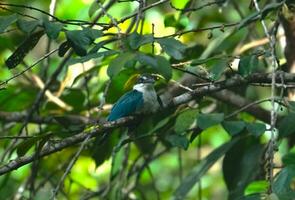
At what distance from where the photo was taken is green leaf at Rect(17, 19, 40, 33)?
2676 mm

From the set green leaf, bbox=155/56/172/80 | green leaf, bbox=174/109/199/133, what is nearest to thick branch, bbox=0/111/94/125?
green leaf, bbox=174/109/199/133

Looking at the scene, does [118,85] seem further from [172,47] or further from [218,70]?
[172,47]

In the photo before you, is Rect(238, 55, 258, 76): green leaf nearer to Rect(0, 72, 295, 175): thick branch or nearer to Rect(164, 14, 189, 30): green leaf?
Rect(0, 72, 295, 175): thick branch

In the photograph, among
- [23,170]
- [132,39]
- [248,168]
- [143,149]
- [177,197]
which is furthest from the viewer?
[23,170]

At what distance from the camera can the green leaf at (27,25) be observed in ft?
8.78

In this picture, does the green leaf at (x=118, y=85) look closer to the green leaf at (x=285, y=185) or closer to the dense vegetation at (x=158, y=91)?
the dense vegetation at (x=158, y=91)

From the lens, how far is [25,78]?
17.0 feet

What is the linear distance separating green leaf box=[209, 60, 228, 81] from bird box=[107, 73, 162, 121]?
22.8 inches

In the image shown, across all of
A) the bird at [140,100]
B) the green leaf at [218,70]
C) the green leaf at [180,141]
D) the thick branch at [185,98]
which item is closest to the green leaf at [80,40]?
the thick branch at [185,98]

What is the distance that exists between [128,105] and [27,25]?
4.15 ft

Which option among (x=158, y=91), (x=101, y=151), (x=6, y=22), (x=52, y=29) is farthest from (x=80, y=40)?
(x=158, y=91)

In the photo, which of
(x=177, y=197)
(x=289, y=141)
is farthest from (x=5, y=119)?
(x=289, y=141)

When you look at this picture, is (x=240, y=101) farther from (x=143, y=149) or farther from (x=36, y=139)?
(x=36, y=139)

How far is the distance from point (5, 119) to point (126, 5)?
5.47 feet
